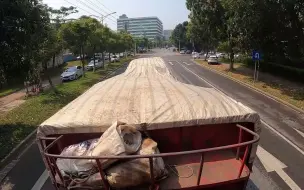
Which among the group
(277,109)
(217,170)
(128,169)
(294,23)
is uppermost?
(294,23)

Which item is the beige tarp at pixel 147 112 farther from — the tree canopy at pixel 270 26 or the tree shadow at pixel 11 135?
the tree canopy at pixel 270 26

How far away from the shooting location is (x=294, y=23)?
23.2 meters

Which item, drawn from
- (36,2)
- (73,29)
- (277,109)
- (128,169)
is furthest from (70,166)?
(73,29)

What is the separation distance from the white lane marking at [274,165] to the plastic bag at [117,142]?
525 centimetres

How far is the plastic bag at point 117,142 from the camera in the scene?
4277 millimetres

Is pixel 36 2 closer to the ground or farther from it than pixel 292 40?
farther from it

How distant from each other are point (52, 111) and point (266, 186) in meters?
12.3

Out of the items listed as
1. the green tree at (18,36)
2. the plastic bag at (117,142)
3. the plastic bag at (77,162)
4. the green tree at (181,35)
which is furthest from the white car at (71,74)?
the green tree at (181,35)

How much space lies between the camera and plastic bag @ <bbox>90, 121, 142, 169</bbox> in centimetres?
428

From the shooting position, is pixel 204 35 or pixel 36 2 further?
pixel 204 35

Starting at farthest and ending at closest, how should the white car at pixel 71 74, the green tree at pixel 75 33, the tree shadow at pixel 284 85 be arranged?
1. the white car at pixel 71 74
2. the green tree at pixel 75 33
3. the tree shadow at pixel 284 85

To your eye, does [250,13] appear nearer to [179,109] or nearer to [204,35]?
[179,109]

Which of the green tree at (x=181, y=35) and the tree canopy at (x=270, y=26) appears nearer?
the tree canopy at (x=270, y=26)

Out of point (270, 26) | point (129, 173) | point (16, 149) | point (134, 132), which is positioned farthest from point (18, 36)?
point (270, 26)
